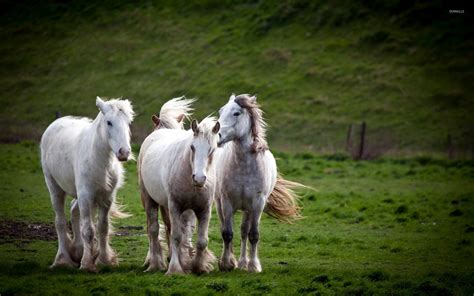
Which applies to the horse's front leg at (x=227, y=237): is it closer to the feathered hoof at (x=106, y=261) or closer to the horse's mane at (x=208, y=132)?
the horse's mane at (x=208, y=132)

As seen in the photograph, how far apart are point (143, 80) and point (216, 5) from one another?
9521 millimetres

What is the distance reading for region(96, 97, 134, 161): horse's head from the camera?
9.27 m

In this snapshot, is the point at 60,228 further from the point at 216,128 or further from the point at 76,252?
the point at 216,128

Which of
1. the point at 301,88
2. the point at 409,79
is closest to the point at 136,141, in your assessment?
the point at 301,88

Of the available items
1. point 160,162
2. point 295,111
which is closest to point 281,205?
point 160,162

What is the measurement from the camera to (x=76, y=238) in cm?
1041

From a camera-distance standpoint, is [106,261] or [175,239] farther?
[106,261]

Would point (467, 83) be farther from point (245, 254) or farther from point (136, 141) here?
point (245, 254)

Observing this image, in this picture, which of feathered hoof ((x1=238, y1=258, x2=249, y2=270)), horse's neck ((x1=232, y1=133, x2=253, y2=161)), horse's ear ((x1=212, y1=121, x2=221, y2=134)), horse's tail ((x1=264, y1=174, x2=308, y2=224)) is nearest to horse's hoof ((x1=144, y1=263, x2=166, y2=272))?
feathered hoof ((x1=238, y1=258, x2=249, y2=270))

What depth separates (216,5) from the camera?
45312mm

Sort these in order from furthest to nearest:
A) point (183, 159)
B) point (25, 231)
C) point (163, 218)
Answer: point (25, 231), point (163, 218), point (183, 159)

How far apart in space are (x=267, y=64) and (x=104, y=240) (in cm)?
2922

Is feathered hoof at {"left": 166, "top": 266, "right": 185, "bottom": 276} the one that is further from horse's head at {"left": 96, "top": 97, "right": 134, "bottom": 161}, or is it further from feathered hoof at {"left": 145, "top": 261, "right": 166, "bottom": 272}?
horse's head at {"left": 96, "top": 97, "right": 134, "bottom": 161}

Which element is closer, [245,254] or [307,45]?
[245,254]
